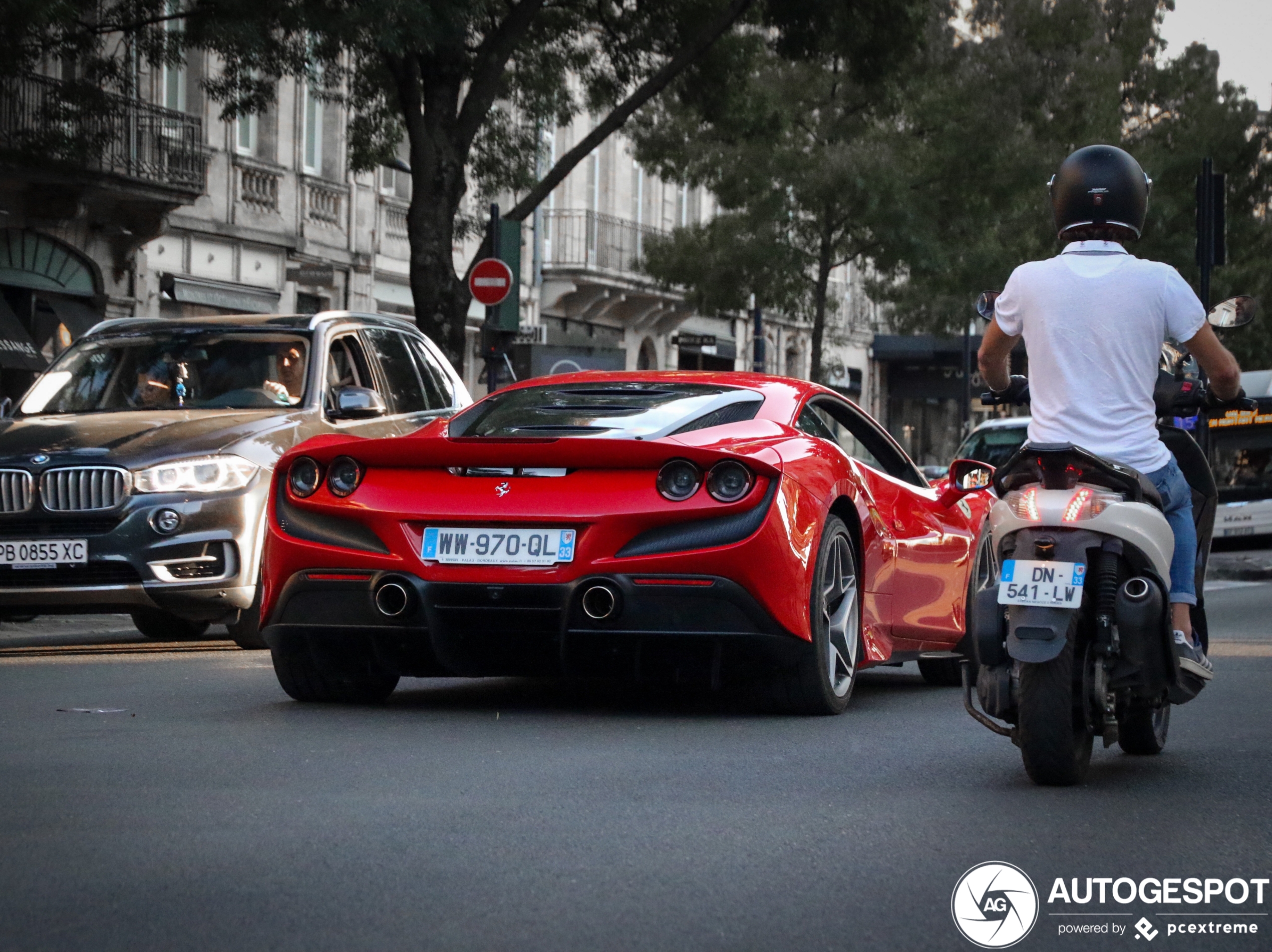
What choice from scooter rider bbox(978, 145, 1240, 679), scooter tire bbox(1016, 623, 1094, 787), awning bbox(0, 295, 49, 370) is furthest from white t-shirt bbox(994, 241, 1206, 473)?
awning bbox(0, 295, 49, 370)

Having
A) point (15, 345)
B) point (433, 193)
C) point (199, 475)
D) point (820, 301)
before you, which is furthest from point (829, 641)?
point (820, 301)

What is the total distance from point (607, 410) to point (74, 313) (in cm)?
1948

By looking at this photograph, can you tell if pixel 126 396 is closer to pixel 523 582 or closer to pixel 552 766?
pixel 523 582

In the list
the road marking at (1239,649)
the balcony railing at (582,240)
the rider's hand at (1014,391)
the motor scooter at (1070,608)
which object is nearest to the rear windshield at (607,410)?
the rider's hand at (1014,391)

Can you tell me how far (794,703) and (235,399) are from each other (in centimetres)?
482

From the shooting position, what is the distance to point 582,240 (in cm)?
4084

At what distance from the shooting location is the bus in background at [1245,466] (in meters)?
30.2

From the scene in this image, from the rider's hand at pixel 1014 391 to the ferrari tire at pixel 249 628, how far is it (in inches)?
205

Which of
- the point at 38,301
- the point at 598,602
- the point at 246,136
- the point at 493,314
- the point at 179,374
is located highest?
the point at 246,136

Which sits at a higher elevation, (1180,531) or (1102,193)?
(1102,193)

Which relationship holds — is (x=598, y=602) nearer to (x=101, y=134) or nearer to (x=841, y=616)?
(x=841, y=616)

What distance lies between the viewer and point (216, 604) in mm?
10703

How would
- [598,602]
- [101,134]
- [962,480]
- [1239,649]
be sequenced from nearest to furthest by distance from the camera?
[598,602] < [962,480] < [1239,649] < [101,134]

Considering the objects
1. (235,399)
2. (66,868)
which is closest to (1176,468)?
(66,868)
